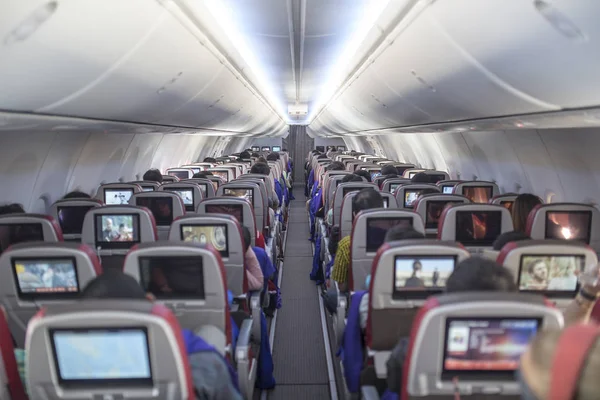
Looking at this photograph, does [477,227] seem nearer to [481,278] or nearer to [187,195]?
[481,278]

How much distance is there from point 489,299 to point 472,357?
33 cm

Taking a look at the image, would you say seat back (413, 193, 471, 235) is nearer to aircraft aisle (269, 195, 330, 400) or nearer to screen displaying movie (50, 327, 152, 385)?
aircraft aisle (269, 195, 330, 400)

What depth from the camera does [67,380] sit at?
2.24m

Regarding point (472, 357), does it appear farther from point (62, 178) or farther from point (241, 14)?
point (62, 178)

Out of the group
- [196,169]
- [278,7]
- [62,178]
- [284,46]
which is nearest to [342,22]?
[278,7]

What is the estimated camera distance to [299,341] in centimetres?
608

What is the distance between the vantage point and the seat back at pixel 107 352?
6.84ft

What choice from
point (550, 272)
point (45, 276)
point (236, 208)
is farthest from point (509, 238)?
point (45, 276)

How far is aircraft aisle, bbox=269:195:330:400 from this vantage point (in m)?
A: 4.99

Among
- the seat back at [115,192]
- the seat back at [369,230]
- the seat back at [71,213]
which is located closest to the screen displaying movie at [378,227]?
the seat back at [369,230]

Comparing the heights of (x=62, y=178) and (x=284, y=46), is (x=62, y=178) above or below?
below

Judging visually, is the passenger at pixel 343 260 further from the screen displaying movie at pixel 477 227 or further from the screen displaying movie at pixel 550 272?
the screen displaying movie at pixel 550 272

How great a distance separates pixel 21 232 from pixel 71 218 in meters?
1.86

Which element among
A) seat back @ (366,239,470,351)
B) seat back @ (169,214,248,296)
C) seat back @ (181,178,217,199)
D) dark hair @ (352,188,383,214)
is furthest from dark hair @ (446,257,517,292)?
seat back @ (181,178,217,199)
